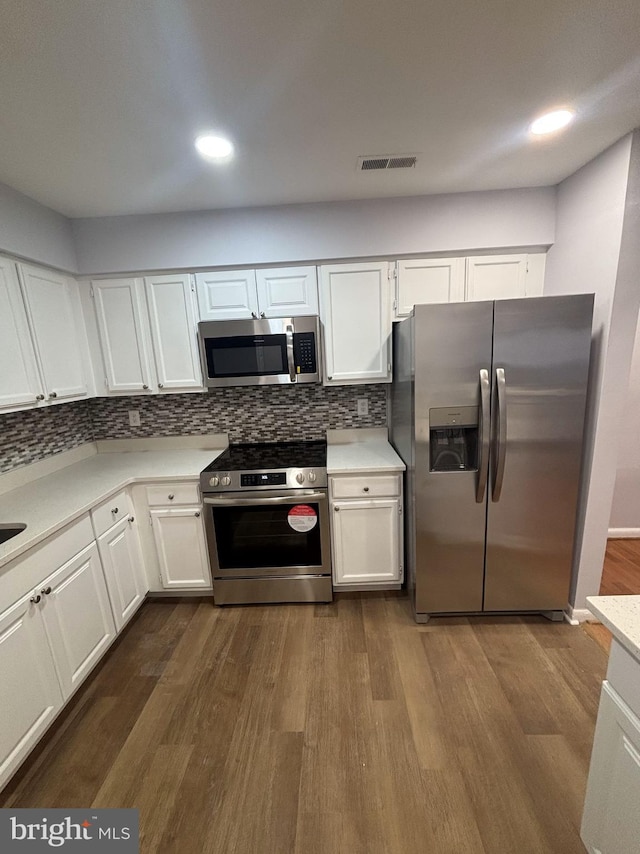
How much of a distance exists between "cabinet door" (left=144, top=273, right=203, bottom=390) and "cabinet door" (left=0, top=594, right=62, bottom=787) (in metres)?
1.46

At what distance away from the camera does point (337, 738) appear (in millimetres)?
1483

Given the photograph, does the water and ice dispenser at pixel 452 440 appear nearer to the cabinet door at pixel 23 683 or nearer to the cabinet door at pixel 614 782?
the cabinet door at pixel 614 782

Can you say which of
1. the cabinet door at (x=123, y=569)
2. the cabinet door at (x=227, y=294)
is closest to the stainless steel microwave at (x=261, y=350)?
the cabinet door at (x=227, y=294)

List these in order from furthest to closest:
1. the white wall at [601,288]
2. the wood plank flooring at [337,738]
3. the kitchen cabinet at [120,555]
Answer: the kitchen cabinet at [120,555]
the white wall at [601,288]
the wood plank flooring at [337,738]

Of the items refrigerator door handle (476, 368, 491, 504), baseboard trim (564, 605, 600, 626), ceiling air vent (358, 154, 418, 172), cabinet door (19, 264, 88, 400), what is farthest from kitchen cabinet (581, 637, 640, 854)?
cabinet door (19, 264, 88, 400)

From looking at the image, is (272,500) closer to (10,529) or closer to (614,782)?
(10,529)

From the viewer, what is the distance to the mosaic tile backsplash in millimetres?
2678

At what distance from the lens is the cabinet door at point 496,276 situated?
2.20m

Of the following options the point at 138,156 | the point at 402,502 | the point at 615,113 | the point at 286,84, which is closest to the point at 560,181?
the point at 615,113

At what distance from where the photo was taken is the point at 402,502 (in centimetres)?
217

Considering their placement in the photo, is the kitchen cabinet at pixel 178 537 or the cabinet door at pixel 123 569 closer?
the cabinet door at pixel 123 569

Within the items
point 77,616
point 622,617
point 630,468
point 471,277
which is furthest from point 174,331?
point 630,468

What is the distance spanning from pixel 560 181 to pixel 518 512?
6.43 feet

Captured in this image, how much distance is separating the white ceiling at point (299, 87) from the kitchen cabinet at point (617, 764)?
1.79 metres
